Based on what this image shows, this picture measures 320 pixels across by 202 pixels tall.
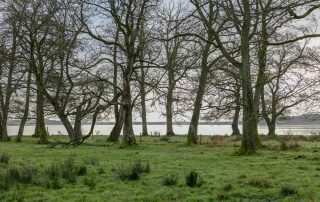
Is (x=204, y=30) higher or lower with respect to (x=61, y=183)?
higher

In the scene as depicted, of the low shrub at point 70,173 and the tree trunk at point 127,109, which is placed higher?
the tree trunk at point 127,109

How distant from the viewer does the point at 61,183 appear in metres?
11.2

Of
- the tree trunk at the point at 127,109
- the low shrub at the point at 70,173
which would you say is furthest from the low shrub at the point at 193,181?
the tree trunk at the point at 127,109

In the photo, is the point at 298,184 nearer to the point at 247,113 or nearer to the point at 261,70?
the point at 247,113

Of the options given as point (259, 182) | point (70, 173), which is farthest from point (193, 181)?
point (70, 173)

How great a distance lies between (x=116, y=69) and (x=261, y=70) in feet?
44.9

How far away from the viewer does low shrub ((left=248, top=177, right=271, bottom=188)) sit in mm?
10700

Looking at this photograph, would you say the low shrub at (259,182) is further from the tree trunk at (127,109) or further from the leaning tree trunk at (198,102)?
the leaning tree trunk at (198,102)

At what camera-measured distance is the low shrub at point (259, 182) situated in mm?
10700

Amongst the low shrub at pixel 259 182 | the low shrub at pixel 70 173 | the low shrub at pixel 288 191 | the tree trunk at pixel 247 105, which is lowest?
the low shrub at pixel 288 191

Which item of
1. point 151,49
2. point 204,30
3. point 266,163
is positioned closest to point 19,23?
point 151,49

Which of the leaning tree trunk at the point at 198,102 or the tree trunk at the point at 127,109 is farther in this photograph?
the leaning tree trunk at the point at 198,102

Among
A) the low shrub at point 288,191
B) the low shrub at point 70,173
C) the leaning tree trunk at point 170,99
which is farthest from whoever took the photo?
the leaning tree trunk at point 170,99

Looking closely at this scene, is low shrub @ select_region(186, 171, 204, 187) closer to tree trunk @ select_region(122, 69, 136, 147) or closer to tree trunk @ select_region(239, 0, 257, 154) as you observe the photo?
tree trunk @ select_region(239, 0, 257, 154)
